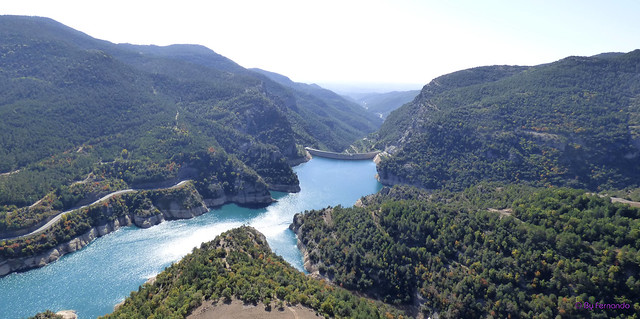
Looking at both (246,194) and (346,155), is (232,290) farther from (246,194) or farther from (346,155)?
(346,155)

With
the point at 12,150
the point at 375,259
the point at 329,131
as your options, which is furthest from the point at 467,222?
the point at 329,131

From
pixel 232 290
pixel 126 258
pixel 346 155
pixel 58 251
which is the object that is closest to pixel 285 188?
pixel 126 258

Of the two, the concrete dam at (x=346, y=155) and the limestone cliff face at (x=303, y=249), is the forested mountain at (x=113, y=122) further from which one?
the limestone cliff face at (x=303, y=249)

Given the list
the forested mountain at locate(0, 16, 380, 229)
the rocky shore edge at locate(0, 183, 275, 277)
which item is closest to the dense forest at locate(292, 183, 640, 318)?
the rocky shore edge at locate(0, 183, 275, 277)

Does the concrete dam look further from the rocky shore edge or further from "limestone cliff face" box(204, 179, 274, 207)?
"limestone cliff face" box(204, 179, 274, 207)

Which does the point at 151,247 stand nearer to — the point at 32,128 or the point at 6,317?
the point at 6,317

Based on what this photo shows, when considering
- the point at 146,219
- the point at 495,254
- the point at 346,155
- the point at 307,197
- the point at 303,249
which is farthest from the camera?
the point at 346,155

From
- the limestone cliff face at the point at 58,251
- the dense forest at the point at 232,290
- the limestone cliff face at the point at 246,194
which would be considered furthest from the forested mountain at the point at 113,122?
the dense forest at the point at 232,290
